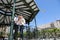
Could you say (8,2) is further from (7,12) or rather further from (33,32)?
(33,32)

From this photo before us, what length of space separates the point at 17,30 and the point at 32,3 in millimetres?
5546

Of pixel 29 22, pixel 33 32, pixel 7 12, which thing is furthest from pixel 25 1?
pixel 29 22

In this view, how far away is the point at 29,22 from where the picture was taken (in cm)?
2153

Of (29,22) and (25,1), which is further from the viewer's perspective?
(29,22)

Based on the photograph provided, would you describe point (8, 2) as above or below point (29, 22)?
above

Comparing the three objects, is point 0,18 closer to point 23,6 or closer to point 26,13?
point 26,13

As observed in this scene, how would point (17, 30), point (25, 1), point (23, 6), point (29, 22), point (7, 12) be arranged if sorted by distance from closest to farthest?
1. point (25, 1)
2. point (23, 6)
3. point (7, 12)
4. point (17, 30)
5. point (29, 22)

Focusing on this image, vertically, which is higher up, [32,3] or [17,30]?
[32,3]

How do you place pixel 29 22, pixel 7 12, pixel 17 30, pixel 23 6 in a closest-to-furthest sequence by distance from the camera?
pixel 23 6
pixel 7 12
pixel 17 30
pixel 29 22

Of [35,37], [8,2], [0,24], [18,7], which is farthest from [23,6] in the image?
[0,24]

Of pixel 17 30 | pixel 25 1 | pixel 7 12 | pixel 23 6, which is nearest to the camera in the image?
pixel 25 1

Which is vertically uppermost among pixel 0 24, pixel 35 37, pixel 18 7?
pixel 18 7

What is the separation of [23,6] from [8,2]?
5.74 ft

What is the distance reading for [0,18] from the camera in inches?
829
